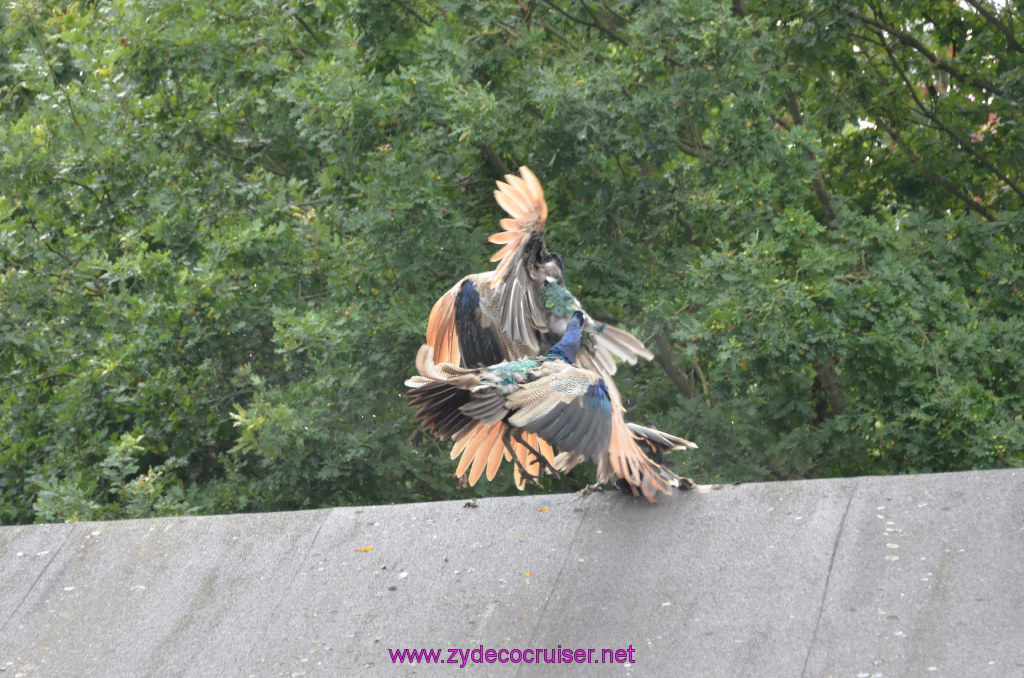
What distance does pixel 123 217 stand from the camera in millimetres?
7766

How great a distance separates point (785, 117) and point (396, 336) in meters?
3.70

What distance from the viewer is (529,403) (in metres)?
3.89

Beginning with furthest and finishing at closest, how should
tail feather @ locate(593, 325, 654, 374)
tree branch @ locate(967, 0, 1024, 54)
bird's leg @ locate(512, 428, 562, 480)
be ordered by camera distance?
tree branch @ locate(967, 0, 1024, 54), tail feather @ locate(593, 325, 654, 374), bird's leg @ locate(512, 428, 562, 480)

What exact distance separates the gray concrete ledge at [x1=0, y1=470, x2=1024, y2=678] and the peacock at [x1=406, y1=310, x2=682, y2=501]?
1.53ft

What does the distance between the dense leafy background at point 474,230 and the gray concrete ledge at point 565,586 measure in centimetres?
175

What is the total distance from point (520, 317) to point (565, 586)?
1.10m

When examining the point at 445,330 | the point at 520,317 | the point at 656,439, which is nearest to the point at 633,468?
the point at 656,439

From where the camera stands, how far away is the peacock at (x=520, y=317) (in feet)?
14.7

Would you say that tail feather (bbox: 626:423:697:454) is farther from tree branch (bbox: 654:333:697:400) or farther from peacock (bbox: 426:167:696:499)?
tree branch (bbox: 654:333:697:400)

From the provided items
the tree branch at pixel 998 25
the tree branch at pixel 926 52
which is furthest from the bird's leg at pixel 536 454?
the tree branch at pixel 998 25

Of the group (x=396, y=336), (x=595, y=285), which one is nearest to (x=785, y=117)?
(x=595, y=285)

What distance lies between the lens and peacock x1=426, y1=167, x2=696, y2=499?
4.47m

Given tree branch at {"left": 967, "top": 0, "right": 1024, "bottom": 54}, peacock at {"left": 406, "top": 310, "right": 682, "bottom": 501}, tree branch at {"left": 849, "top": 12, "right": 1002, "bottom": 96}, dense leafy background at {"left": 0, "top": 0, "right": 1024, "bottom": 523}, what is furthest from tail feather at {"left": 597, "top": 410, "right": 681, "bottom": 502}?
tree branch at {"left": 967, "top": 0, "right": 1024, "bottom": 54}

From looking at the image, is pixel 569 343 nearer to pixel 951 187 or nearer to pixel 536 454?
pixel 536 454
